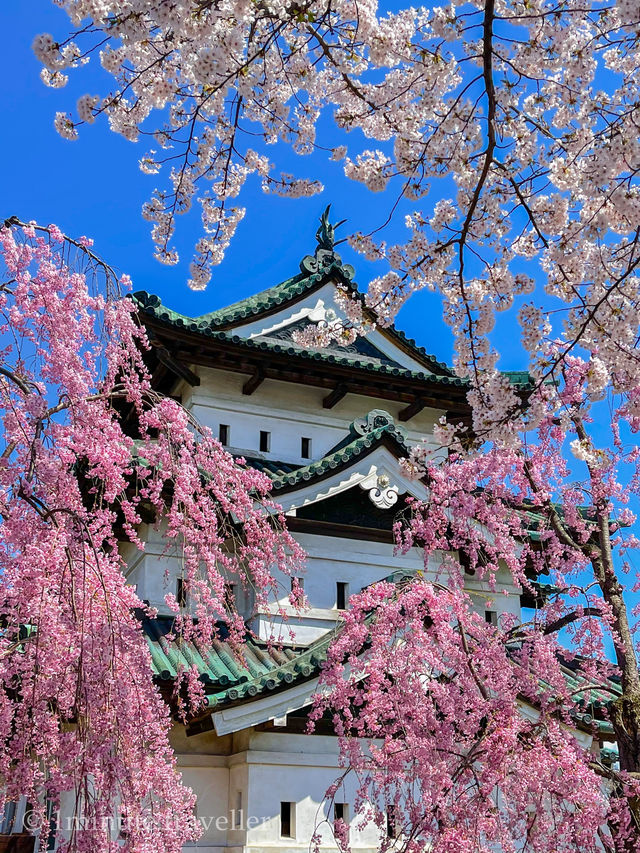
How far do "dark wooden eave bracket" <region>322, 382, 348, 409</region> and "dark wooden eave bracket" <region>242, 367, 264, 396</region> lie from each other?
3.92 ft

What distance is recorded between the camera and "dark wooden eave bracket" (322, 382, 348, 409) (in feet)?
45.8

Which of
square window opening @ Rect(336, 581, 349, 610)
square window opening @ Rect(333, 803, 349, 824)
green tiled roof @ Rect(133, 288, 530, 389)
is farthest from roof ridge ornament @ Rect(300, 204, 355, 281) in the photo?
square window opening @ Rect(333, 803, 349, 824)

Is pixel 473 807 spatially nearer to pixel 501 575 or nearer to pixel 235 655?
pixel 235 655

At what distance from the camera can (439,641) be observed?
9.40 m

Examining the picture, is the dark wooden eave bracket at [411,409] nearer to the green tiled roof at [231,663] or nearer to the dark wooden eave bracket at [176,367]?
the dark wooden eave bracket at [176,367]

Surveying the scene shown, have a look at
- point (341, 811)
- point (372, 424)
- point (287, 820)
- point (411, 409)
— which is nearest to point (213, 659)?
point (287, 820)

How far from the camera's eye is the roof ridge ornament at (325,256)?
49.4 feet

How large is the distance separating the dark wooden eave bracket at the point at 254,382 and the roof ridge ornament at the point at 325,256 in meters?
2.63

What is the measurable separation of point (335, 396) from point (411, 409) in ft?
4.92

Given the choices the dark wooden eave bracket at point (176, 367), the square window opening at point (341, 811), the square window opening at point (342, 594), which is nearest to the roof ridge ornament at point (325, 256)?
the dark wooden eave bracket at point (176, 367)

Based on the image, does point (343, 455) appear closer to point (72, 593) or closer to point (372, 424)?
point (372, 424)

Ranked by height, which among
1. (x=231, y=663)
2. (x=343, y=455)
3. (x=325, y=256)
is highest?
(x=325, y=256)

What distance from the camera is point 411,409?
1470cm

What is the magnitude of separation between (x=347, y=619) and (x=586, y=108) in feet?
20.8
